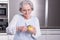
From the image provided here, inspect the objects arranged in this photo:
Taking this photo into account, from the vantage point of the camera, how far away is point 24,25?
107 centimetres

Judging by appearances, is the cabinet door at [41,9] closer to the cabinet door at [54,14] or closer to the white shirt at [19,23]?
the cabinet door at [54,14]

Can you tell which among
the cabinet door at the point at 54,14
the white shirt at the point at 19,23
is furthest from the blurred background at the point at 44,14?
the white shirt at the point at 19,23

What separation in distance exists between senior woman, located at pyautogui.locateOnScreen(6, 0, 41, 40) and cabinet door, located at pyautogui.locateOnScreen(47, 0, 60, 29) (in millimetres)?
945

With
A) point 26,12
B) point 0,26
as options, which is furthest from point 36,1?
point 26,12

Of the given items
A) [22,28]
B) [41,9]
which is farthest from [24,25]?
[41,9]

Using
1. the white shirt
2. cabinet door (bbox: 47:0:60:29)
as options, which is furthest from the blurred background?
the white shirt

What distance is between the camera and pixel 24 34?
3.53ft

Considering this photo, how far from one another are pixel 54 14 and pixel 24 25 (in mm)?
1035

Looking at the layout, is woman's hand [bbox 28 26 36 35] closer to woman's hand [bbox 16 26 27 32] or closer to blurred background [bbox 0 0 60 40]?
woman's hand [bbox 16 26 27 32]

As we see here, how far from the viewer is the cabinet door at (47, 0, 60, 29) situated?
6.51 ft

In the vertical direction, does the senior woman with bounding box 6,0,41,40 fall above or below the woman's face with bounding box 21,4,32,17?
below

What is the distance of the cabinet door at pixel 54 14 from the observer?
6.51ft

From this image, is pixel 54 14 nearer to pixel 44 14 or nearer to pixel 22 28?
pixel 44 14

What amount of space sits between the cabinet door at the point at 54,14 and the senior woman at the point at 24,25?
95 cm
